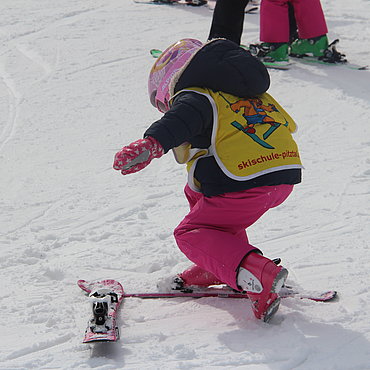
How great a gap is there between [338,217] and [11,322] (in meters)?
2.08

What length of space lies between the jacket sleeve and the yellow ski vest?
0.04 metres

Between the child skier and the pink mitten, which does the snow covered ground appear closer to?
the child skier

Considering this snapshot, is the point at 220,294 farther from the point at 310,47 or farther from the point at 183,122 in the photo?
the point at 310,47

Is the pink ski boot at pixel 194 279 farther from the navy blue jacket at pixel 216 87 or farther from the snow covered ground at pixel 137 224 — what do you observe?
the navy blue jacket at pixel 216 87

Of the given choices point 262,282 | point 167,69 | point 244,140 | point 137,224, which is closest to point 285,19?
point 137,224

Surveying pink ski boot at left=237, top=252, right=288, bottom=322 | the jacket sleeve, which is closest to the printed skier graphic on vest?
the jacket sleeve

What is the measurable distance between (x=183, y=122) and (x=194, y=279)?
3.06 feet

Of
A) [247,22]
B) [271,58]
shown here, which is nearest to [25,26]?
[247,22]

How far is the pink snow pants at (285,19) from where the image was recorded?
759 centimetres

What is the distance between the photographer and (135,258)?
3572 millimetres

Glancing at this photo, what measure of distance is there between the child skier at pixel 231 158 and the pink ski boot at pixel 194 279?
1.15 feet

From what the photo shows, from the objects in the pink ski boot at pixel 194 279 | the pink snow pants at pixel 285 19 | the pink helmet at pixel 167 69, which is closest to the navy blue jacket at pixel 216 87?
the pink helmet at pixel 167 69

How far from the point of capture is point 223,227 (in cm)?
284

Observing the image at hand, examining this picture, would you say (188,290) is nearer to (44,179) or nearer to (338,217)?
(338,217)
